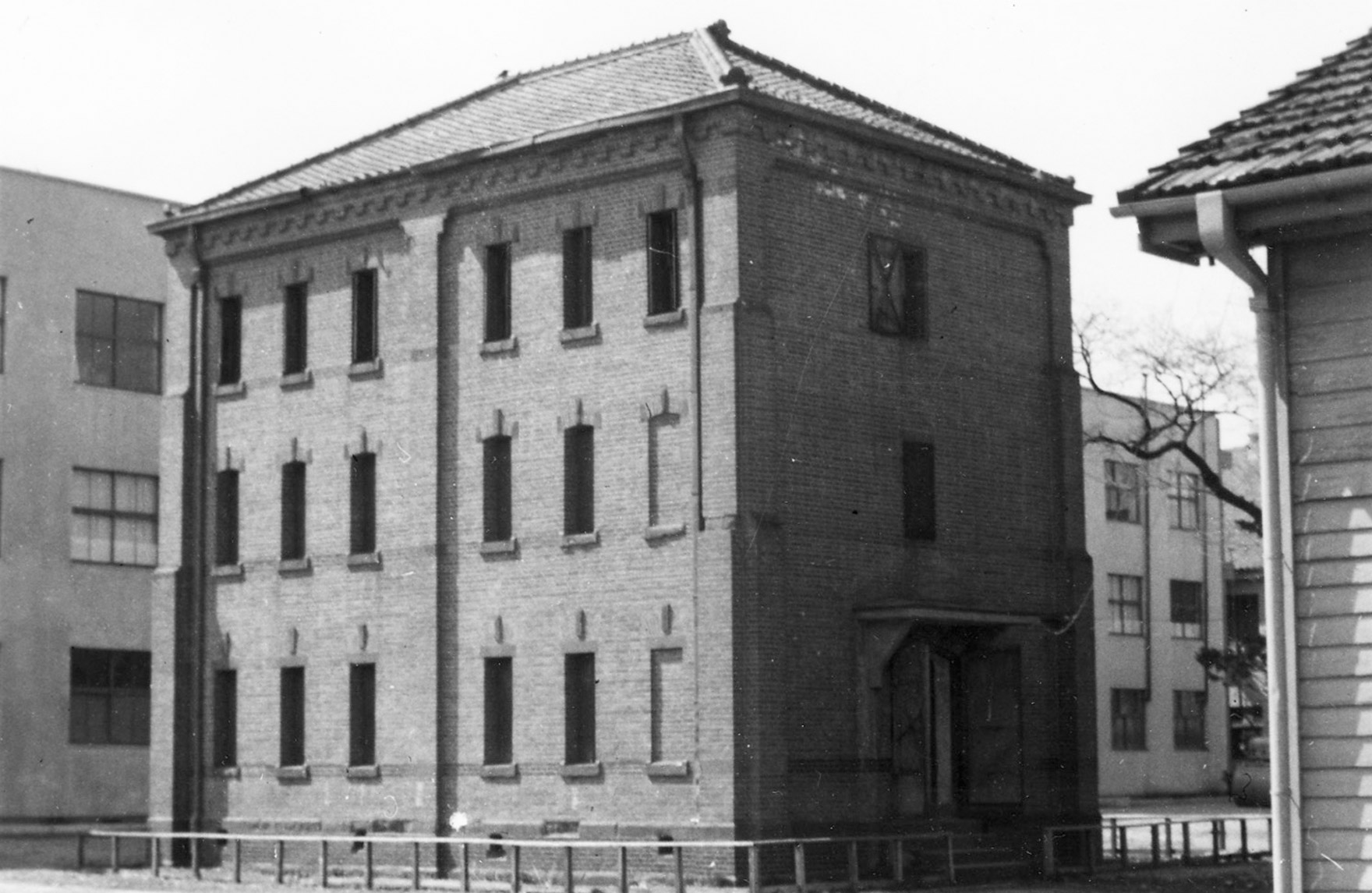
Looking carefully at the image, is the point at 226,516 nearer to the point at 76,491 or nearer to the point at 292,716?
the point at 292,716

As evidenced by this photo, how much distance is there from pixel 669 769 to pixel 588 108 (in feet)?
34.7

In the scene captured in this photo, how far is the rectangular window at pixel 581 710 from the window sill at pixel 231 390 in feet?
30.3

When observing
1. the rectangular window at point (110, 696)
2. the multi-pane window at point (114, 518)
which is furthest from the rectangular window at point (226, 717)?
the multi-pane window at point (114, 518)

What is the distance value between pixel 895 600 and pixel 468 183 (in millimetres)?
9510

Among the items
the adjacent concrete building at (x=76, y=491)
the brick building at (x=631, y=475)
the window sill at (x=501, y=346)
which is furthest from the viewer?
the adjacent concrete building at (x=76, y=491)

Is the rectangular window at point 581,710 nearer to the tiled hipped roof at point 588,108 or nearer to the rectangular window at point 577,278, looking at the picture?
the rectangular window at point 577,278

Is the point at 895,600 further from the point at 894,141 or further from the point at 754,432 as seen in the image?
the point at 894,141

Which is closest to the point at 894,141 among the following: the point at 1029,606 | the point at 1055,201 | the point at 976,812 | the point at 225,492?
the point at 1055,201

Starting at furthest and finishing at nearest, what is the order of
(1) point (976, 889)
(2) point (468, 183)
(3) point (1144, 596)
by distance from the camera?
(3) point (1144, 596) → (2) point (468, 183) → (1) point (976, 889)

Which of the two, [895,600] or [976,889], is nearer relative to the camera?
[976,889]

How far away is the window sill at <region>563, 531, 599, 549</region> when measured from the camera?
32.5m

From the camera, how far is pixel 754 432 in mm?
30844

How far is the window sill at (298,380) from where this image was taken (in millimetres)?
37281

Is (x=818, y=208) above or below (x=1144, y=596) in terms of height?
above
